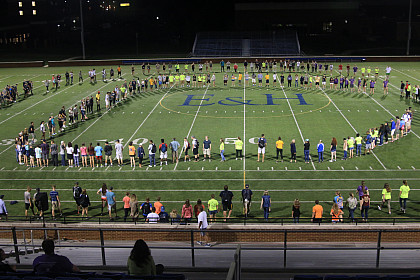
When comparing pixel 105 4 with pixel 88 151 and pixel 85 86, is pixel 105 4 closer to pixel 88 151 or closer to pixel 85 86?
pixel 85 86

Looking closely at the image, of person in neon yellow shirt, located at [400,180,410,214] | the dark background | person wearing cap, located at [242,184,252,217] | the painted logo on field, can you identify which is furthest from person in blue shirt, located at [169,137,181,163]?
the dark background

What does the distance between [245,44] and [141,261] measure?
2893 inches

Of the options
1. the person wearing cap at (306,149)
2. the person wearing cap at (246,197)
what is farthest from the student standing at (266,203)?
the person wearing cap at (306,149)

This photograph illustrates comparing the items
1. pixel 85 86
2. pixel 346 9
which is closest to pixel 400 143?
pixel 85 86

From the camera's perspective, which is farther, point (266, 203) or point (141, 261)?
point (266, 203)

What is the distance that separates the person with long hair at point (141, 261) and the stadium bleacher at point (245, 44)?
65.7 metres

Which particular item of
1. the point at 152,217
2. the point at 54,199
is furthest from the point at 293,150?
the point at 54,199

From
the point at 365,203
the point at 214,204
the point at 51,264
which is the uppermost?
the point at 51,264

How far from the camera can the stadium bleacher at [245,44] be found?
2948 inches

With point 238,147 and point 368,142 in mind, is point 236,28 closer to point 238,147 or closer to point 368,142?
point 368,142

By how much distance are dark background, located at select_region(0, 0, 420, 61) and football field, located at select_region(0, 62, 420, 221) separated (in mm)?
32289

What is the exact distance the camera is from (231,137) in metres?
29.9

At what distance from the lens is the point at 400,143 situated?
27953 mm

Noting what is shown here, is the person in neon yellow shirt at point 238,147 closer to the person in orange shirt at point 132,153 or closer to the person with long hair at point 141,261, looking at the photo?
the person in orange shirt at point 132,153
